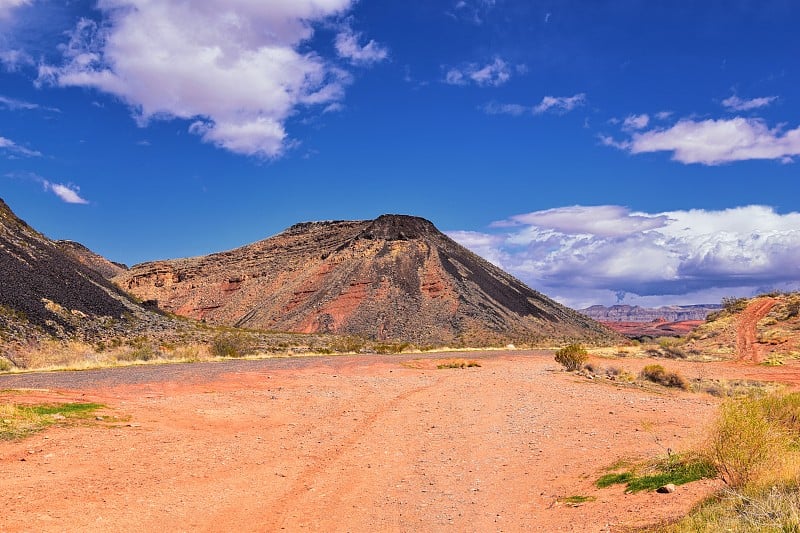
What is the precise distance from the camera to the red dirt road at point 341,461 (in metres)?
7.39

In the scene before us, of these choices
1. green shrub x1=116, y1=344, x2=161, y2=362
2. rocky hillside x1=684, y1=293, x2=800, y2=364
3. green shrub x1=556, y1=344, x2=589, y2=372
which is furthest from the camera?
rocky hillside x1=684, y1=293, x2=800, y2=364

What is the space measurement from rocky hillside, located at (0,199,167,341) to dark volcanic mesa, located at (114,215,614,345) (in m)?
29.4

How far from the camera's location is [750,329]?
37406mm

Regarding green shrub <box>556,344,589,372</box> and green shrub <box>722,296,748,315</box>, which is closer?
green shrub <box>556,344,589,372</box>

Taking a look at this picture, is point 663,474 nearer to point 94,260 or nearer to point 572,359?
point 572,359

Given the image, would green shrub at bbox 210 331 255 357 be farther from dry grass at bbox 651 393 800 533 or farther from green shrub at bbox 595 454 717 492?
dry grass at bbox 651 393 800 533

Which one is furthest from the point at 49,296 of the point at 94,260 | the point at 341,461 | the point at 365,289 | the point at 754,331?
the point at 94,260

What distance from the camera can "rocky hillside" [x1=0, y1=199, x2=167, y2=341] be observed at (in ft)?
103

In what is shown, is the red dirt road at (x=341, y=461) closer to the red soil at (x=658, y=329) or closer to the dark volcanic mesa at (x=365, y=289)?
the dark volcanic mesa at (x=365, y=289)

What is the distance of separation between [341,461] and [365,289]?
65.3 meters

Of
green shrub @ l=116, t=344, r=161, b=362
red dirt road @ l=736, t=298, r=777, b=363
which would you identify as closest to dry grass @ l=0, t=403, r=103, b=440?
green shrub @ l=116, t=344, r=161, b=362

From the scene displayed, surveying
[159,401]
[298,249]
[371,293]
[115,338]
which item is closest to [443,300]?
[371,293]

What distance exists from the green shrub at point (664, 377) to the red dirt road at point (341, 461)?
2.89m

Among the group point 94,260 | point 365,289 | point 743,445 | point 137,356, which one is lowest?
point 743,445
